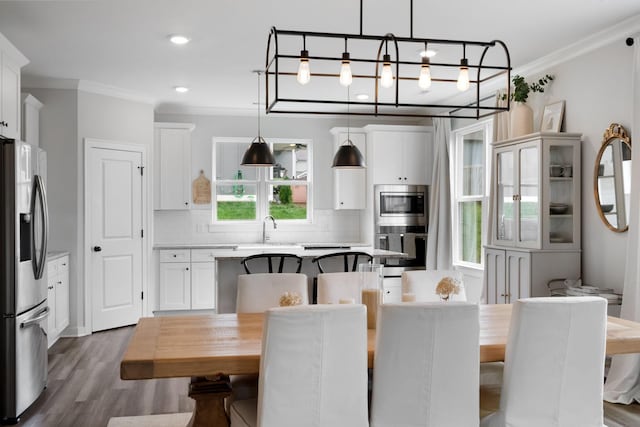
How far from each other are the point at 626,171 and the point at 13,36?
4675 mm

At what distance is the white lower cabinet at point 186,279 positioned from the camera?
7.34 metres

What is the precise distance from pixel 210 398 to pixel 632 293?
9.95 ft

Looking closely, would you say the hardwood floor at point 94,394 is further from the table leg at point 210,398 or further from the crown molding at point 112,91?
the crown molding at point 112,91

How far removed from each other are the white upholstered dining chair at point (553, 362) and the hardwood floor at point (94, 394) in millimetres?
2339

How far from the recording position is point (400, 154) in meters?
7.77

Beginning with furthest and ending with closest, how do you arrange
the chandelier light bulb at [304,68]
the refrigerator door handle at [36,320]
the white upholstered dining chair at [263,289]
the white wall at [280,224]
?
1. the white wall at [280,224]
2. the refrigerator door handle at [36,320]
3. the white upholstered dining chair at [263,289]
4. the chandelier light bulb at [304,68]

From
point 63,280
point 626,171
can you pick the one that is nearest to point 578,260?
point 626,171

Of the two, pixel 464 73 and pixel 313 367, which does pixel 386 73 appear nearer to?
pixel 464 73

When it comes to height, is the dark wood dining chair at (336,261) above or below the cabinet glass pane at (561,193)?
below

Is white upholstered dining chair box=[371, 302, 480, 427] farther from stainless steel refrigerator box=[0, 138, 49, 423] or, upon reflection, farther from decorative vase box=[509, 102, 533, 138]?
decorative vase box=[509, 102, 533, 138]

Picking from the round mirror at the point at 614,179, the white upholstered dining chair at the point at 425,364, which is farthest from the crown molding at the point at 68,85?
the white upholstered dining chair at the point at 425,364

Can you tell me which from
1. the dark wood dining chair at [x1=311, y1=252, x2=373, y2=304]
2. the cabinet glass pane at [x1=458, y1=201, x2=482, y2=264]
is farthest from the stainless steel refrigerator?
the cabinet glass pane at [x1=458, y1=201, x2=482, y2=264]

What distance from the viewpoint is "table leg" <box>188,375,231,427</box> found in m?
2.54

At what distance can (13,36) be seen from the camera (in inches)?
184
